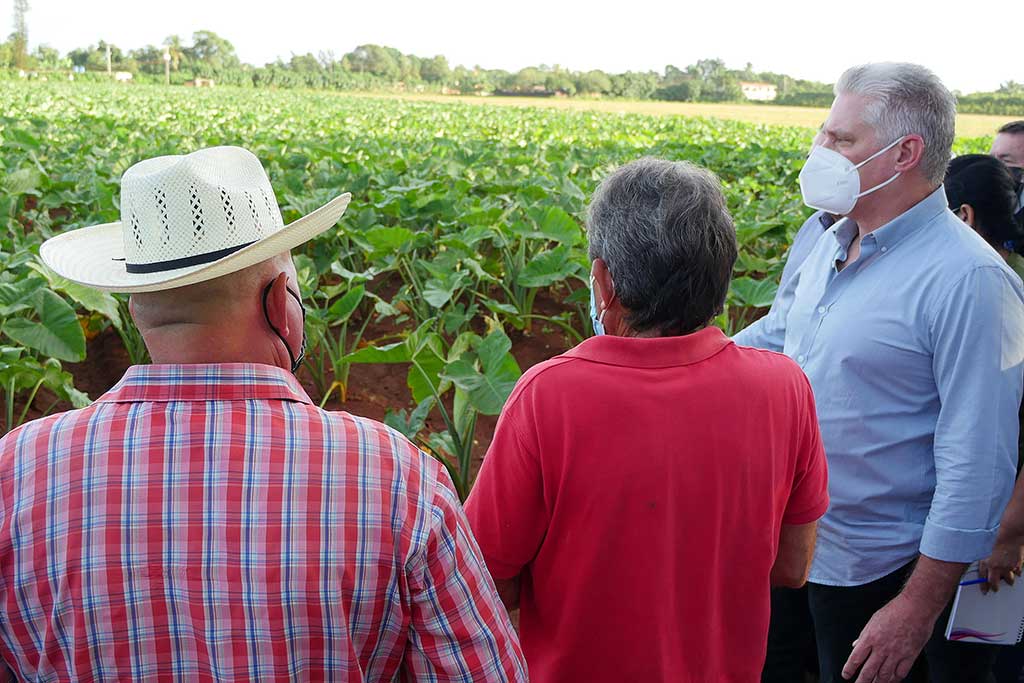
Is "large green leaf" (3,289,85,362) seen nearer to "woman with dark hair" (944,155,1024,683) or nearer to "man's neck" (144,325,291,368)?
"man's neck" (144,325,291,368)

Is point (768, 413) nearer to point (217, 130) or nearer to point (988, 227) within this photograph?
point (988, 227)

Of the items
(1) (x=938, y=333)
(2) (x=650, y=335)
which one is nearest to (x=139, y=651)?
(2) (x=650, y=335)

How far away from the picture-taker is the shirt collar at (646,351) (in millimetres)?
1621

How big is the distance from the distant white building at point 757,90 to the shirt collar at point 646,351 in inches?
2982

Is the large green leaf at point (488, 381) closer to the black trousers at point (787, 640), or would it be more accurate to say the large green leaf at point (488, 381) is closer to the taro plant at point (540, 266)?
the black trousers at point (787, 640)

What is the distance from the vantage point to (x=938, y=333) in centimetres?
216

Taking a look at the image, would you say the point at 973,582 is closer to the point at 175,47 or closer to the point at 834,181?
the point at 834,181

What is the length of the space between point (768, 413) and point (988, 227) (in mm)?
1585

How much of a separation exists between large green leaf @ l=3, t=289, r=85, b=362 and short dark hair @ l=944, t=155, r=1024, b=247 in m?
3.29

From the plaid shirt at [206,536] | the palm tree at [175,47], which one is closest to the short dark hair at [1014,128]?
the plaid shirt at [206,536]

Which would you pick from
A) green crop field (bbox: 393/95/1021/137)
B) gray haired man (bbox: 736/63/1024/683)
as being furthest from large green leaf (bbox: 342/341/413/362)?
green crop field (bbox: 393/95/1021/137)

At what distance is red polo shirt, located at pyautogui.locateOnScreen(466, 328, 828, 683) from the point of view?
62.8 inches

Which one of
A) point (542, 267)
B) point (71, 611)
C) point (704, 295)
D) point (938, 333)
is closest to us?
point (71, 611)

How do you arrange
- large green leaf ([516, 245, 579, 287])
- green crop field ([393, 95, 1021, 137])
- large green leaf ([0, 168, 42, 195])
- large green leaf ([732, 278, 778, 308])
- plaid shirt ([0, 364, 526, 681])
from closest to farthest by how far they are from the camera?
plaid shirt ([0, 364, 526, 681])
large green leaf ([732, 278, 778, 308])
large green leaf ([516, 245, 579, 287])
large green leaf ([0, 168, 42, 195])
green crop field ([393, 95, 1021, 137])
